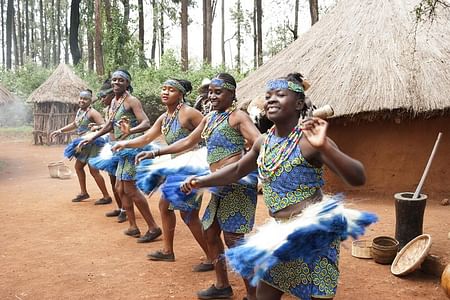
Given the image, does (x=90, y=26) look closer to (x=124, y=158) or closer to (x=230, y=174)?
(x=124, y=158)

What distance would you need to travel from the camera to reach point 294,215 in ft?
7.97

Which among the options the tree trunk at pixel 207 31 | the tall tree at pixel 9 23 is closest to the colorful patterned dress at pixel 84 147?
the tree trunk at pixel 207 31

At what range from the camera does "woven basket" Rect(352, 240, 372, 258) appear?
4906 millimetres

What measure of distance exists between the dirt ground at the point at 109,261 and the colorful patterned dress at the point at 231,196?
0.73m

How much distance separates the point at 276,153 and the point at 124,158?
10.5 ft

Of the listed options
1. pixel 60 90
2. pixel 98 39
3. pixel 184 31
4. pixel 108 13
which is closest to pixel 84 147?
pixel 60 90

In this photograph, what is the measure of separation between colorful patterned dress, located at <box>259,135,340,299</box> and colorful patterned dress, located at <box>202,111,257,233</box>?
3.16 feet

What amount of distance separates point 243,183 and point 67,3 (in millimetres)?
42859

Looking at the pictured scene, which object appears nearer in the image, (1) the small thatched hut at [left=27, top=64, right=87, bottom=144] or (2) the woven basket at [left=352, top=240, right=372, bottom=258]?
(2) the woven basket at [left=352, top=240, right=372, bottom=258]

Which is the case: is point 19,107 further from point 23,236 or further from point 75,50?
point 23,236

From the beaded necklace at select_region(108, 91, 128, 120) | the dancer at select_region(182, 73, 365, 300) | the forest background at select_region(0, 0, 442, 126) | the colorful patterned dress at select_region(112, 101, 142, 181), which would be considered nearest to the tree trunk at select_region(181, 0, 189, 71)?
the forest background at select_region(0, 0, 442, 126)

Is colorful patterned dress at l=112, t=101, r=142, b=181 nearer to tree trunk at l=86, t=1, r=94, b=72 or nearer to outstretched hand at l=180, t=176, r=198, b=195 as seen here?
outstretched hand at l=180, t=176, r=198, b=195

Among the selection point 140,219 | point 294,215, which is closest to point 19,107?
point 140,219

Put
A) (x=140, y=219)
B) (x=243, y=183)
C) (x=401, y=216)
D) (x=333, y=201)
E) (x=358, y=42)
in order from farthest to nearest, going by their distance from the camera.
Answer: (x=358, y=42) < (x=140, y=219) < (x=401, y=216) < (x=243, y=183) < (x=333, y=201)
